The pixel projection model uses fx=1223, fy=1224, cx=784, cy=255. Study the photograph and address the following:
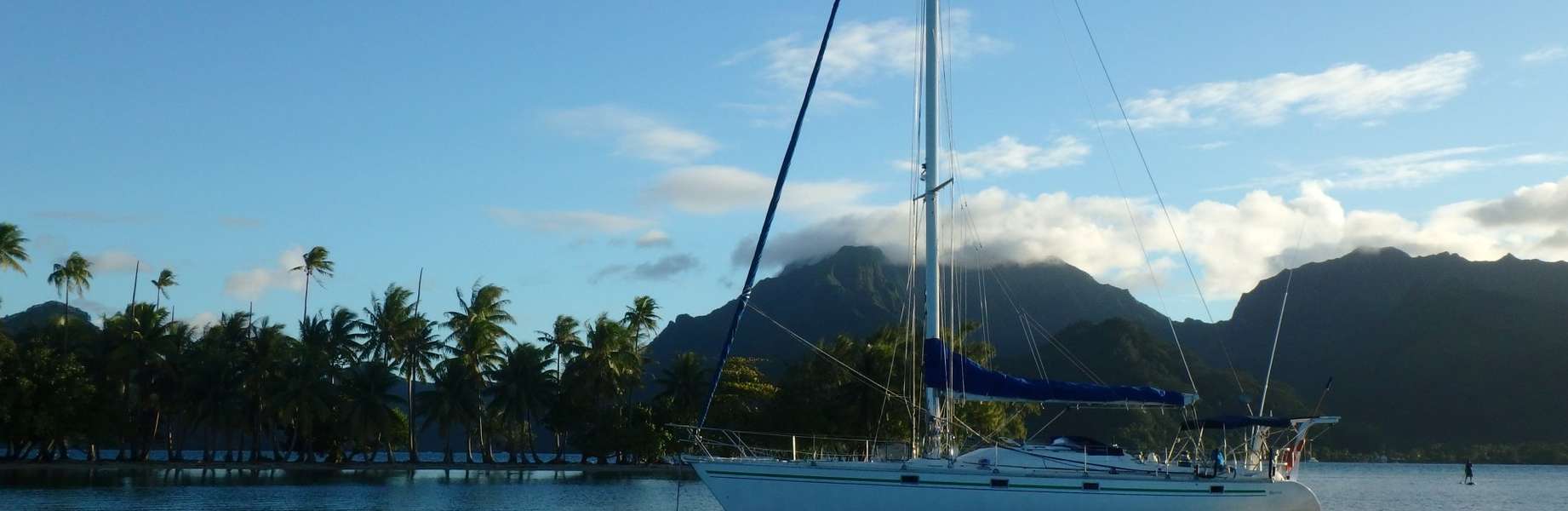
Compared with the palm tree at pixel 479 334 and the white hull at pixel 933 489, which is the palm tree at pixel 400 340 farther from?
the white hull at pixel 933 489

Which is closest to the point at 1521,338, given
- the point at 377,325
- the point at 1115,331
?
the point at 1115,331

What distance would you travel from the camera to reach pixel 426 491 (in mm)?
47094

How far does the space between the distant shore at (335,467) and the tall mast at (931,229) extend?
35438mm

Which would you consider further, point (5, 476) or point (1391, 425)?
point (1391, 425)

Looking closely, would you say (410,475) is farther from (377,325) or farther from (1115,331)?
(1115,331)

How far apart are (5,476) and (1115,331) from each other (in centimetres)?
11053

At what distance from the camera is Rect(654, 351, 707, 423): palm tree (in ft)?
212

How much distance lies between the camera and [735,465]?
21656mm

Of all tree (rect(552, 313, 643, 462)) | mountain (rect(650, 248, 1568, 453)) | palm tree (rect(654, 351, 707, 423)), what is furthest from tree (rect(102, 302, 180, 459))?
mountain (rect(650, 248, 1568, 453))

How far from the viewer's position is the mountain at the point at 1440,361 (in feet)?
492

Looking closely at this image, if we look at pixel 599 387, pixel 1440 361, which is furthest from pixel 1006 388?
pixel 1440 361

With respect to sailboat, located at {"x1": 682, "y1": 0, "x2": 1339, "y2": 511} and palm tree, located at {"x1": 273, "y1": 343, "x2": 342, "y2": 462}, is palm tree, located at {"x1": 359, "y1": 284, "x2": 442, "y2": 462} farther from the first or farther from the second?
sailboat, located at {"x1": 682, "y1": 0, "x2": 1339, "y2": 511}

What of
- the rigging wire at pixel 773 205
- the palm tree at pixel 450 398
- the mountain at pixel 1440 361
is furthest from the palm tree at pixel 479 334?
the mountain at pixel 1440 361

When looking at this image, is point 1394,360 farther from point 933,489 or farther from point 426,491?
point 933,489
